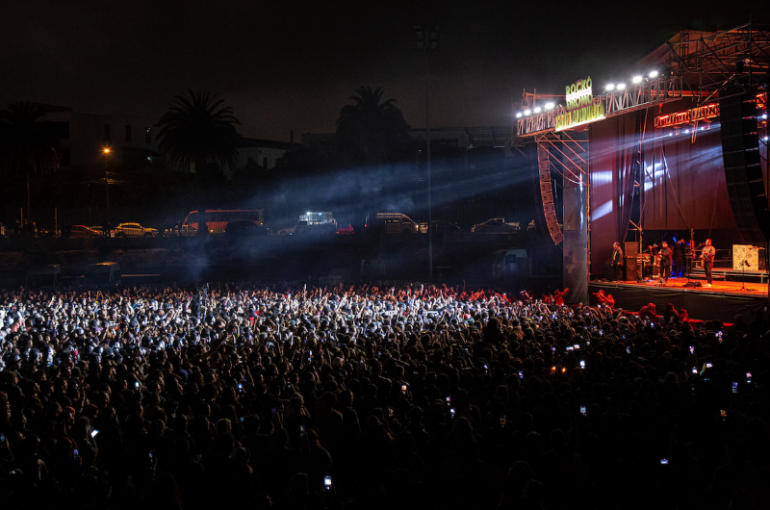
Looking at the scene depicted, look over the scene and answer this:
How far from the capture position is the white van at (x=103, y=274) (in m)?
23.2

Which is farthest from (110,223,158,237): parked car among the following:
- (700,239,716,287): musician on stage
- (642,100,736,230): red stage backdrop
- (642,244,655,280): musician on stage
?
(700,239,716,287): musician on stage

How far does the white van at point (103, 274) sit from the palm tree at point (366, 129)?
18.4m

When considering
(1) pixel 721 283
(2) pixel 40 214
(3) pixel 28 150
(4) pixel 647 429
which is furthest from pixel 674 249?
(3) pixel 28 150

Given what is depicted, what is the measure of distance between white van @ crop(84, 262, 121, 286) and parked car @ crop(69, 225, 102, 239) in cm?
522

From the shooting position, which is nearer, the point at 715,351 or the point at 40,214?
the point at 715,351

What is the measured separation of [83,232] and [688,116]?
28194 millimetres

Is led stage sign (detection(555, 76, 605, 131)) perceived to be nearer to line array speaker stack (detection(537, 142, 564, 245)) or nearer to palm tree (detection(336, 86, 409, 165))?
line array speaker stack (detection(537, 142, 564, 245))

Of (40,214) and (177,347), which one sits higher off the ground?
(40,214)

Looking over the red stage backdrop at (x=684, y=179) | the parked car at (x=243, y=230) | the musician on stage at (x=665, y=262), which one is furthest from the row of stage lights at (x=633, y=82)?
the parked car at (x=243, y=230)

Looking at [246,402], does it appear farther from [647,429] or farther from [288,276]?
[288,276]

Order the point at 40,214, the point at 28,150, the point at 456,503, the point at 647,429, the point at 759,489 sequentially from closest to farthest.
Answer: the point at 759,489, the point at 456,503, the point at 647,429, the point at 40,214, the point at 28,150

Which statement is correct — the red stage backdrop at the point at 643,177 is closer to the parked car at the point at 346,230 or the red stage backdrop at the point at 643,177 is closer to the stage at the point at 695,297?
the stage at the point at 695,297

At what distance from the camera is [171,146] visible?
3444 centimetres

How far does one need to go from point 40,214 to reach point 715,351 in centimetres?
3176
